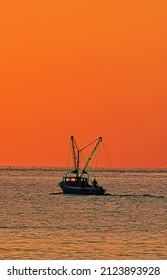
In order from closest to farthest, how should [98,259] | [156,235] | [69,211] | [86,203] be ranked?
[98,259] < [156,235] < [69,211] < [86,203]

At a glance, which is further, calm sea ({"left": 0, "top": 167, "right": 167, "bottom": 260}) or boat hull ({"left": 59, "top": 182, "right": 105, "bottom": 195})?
boat hull ({"left": 59, "top": 182, "right": 105, "bottom": 195})

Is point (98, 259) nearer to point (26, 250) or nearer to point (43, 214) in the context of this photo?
point (26, 250)

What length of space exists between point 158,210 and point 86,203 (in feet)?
57.8

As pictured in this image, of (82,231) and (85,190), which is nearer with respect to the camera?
(82,231)

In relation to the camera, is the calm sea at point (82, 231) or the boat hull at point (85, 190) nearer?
the calm sea at point (82, 231)

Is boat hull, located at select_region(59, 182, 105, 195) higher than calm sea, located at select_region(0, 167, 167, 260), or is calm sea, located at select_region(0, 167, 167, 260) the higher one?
boat hull, located at select_region(59, 182, 105, 195)

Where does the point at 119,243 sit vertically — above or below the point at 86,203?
below

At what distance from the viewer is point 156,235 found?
243 feet

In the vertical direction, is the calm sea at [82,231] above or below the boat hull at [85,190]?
below

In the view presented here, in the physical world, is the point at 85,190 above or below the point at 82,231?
above
